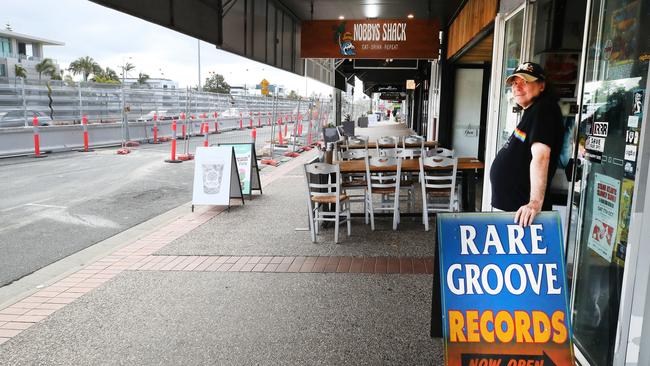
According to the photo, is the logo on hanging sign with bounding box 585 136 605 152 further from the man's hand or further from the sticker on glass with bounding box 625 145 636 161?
the man's hand

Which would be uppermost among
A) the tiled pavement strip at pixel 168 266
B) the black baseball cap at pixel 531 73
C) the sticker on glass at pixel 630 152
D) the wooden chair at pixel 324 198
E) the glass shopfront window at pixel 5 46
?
the glass shopfront window at pixel 5 46

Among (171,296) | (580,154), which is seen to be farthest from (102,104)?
(580,154)

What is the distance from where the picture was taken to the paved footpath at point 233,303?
3334 millimetres

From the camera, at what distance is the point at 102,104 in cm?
1969

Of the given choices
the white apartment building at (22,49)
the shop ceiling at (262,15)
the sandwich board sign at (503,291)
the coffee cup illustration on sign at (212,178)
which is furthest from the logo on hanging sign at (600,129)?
the white apartment building at (22,49)

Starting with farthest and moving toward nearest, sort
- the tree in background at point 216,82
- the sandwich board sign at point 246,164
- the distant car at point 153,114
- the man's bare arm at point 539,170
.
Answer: the tree in background at point 216,82
the distant car at point 153,114
the sandwich board sign at point 246,164
the man's bare arm at point 539,170

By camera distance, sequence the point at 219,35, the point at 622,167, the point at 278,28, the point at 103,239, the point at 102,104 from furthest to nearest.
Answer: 1. the point at 102,104
2. the point at 278,28
3. the point at 219,35
4. the point at 103,239
5. the point at 622,167

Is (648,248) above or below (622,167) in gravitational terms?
below

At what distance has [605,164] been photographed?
2.63m

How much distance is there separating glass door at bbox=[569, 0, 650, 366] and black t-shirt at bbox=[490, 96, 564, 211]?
20cm

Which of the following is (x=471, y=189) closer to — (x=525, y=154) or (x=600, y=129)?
(x=525, y=154)

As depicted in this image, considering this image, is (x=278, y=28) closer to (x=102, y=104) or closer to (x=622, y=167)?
(x=622, y=167)

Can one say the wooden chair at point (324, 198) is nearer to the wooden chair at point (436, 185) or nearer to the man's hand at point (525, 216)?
the wooden chair at point (436, 185)

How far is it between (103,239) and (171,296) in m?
2.46
